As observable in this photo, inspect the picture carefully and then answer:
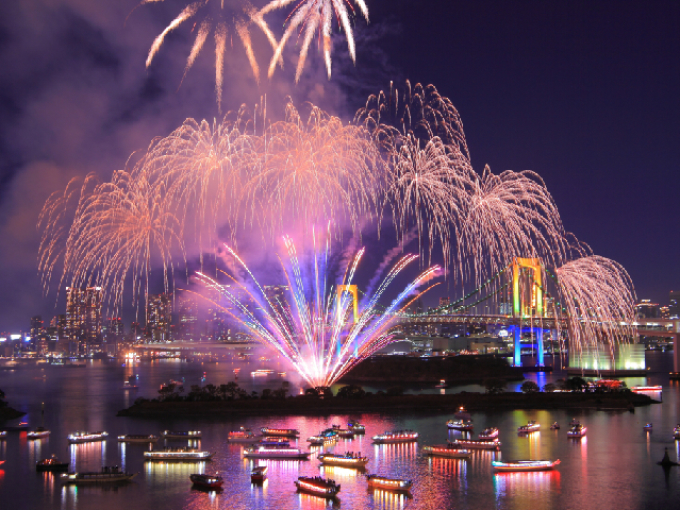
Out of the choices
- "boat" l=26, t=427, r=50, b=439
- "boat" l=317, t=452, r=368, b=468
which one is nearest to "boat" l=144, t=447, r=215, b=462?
"boat" l=317, t=452, r=368, b=468

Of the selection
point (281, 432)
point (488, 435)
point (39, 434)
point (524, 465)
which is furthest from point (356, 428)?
point (39, 434)

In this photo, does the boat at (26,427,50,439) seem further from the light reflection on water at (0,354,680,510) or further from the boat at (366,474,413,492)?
the boat at (366,474,413,492)

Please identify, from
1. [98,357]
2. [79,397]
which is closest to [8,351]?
[98,357]

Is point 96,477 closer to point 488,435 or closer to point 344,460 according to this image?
point 344,460

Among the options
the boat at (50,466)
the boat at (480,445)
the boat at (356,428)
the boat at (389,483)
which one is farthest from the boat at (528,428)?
the boat at (50,466)

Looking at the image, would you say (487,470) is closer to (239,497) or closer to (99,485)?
(239,497)

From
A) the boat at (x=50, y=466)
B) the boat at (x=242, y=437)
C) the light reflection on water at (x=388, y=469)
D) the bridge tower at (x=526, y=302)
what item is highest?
the bridge tower at (x=526, y=302)

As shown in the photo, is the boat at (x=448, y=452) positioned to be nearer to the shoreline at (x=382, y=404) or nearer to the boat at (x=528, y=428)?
the boat at (x=528, y=428)
